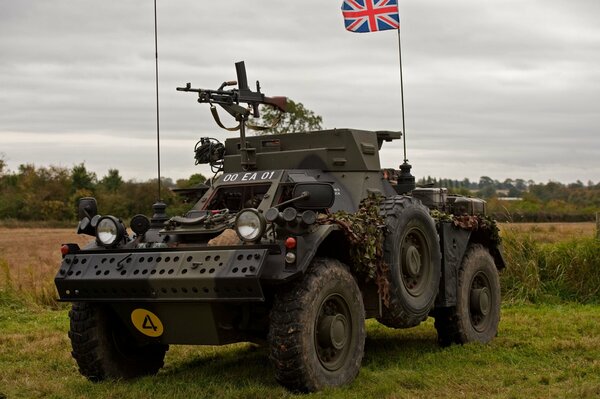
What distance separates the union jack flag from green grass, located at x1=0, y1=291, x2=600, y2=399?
369 centimetres

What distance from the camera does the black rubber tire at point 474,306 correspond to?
9570 mm

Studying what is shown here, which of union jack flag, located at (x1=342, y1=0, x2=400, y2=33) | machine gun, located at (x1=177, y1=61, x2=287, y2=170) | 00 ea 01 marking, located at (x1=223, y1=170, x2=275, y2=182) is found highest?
union jack flag, located at (x1=342, y1=0, x2=400, y2=33)

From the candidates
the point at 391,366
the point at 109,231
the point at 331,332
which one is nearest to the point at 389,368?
the point at 391,366

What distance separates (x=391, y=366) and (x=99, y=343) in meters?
2.67

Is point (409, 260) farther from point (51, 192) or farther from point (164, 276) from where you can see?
point (51, 192)

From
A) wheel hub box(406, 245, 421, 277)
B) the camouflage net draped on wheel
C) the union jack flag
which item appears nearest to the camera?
the camouflage net draped on wheel

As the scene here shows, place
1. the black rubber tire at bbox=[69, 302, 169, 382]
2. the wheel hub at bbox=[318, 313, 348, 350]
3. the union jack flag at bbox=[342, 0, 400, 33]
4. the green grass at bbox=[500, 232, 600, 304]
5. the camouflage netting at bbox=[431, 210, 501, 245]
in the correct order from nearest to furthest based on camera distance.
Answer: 1. the wheel hub at bbox=[318, 313, 348, 350]
2. the black rubber tire at bbox=[69, 302, 169, 382]
3. the camouflage netting at bbox=[431, 210, 501, 245]
4. the union jack flag at bbox=[342, 0, 400, 33]
5. the green grass at bbox=[500, 232, 600, 304]

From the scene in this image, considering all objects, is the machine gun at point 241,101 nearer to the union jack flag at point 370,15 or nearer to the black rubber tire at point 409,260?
the black rubber tire at point 409,260

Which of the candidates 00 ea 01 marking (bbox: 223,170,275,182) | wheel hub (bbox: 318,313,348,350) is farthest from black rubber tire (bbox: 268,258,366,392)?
00 ea 01 marking (bbox: 223,170,275,182)

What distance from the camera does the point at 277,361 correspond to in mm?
6867

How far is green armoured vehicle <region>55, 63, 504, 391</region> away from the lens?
22.7ft

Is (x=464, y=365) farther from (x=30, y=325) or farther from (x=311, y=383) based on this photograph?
(x=30, y=325)

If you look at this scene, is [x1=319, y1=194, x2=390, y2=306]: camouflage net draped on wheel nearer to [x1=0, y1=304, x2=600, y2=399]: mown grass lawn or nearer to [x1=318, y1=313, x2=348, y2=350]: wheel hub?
[x1=318, y1=313, x2=348, y2=350]: wheel hub

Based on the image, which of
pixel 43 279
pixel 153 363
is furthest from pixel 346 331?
pixel 43 279
